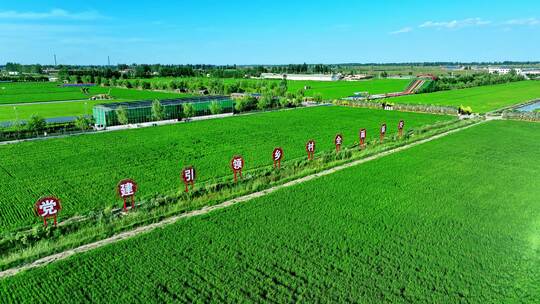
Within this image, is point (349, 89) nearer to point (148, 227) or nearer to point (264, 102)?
point (264, 102)

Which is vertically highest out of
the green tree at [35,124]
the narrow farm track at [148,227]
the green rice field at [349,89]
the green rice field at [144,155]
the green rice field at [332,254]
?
the green rice field at [349,89]

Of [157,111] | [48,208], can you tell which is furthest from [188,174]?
[157,111]

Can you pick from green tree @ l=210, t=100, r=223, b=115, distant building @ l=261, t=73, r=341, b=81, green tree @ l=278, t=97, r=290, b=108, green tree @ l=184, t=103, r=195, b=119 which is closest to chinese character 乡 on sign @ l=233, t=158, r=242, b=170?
green tree @ l=184, t=103, r=195, b=119

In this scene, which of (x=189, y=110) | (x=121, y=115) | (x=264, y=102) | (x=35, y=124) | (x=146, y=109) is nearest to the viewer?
(x=35, y=124)

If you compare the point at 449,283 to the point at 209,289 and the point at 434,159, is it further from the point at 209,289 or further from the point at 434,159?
the point at 434,159

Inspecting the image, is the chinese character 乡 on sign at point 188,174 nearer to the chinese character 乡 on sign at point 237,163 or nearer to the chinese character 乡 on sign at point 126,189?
the chinese character 乡 on sign at point 237,163

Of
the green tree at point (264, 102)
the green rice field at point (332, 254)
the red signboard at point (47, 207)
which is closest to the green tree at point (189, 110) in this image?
the green tree at point (264, 102)

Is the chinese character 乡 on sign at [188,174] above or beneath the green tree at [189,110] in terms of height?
beneath

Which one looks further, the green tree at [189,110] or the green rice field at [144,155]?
the green tree at [189,110]
